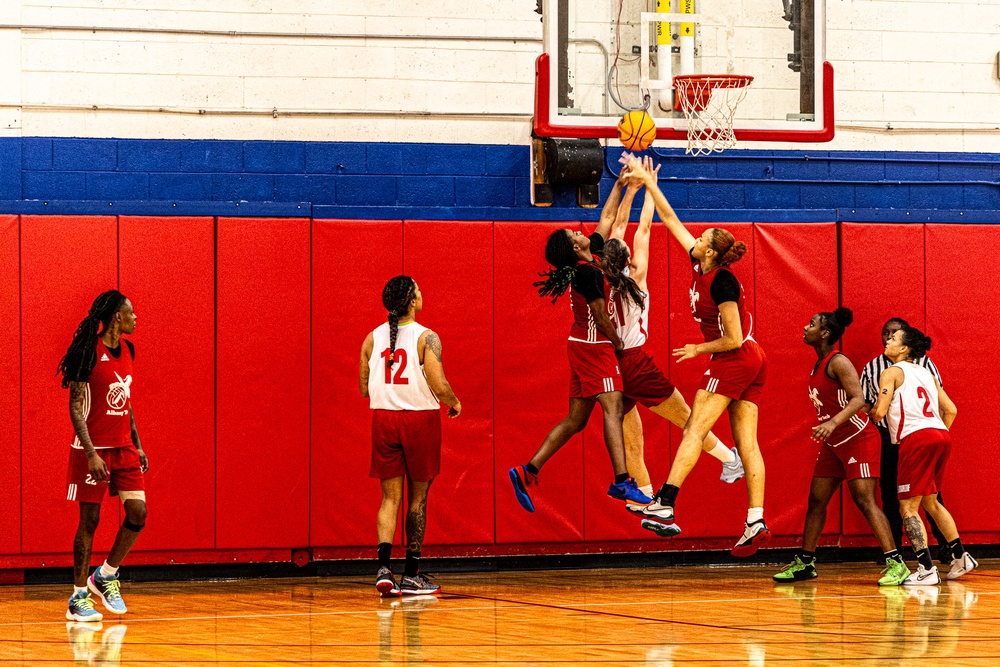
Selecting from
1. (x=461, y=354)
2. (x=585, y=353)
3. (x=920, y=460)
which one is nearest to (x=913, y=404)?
(x=920, y=460)

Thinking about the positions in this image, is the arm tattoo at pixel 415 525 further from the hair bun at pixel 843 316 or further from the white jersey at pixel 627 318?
the hair bun at pixel 843 316

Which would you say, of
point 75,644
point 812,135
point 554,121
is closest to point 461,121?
point 554,121

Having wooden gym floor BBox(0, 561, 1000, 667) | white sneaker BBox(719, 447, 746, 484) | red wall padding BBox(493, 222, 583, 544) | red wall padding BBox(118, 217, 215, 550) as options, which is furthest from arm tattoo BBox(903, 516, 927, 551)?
red wall padding BBox(118, 217, 215, 550)

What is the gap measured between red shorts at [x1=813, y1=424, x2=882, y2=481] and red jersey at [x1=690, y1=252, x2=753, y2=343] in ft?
4.56

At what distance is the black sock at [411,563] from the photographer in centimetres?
859

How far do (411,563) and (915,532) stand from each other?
135 inches

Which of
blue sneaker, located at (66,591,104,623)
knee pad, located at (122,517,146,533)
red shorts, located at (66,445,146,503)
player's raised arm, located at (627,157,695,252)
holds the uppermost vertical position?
player's raised arm, located at (627,157,695,252)

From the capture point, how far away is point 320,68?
10875 mm

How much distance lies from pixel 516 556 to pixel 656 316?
211 cm

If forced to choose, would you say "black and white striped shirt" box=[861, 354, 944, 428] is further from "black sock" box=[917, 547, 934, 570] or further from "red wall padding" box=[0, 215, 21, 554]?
"red wall padding" box=[0, 215, 21, 554]

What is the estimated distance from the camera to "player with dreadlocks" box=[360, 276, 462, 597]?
838 centimetres

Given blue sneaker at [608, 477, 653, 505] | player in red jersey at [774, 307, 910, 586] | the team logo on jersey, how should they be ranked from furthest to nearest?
1. player in red jersey at [774, 307, 910, 586]
2. blue sneaker at [608, 477, 653, 505]
3. the team logo on jersey

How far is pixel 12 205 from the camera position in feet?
30.6

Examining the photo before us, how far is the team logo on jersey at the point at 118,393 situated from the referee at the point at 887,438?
16.5 feet
